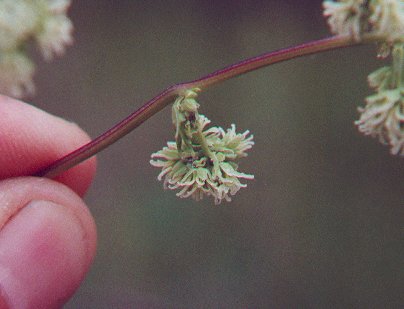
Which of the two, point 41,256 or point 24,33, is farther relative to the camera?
point 41,256

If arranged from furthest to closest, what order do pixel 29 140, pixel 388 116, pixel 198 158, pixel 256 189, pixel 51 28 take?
pixel 256 189
pixel 29 140
pixel 51 28
pixel 198 158
pixel 388 116

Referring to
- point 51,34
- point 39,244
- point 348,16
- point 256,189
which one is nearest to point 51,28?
point 51,34

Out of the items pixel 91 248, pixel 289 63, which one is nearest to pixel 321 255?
pixel 289 63

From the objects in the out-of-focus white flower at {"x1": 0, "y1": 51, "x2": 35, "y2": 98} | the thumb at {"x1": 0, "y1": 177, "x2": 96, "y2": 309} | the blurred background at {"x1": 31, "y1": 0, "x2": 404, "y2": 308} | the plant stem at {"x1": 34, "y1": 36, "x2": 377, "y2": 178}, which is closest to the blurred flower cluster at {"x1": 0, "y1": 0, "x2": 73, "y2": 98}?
the out-of-focus white flower at {"x1": 0, "y1": 51, "x2": 35, "y2": 98}

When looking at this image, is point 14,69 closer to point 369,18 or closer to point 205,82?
point 205,82

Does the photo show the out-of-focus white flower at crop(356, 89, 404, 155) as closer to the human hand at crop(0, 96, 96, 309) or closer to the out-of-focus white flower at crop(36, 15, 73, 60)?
the out-of-focus white flower at crop(36, 15, 73, 60)

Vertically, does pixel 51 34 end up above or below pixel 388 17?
below
